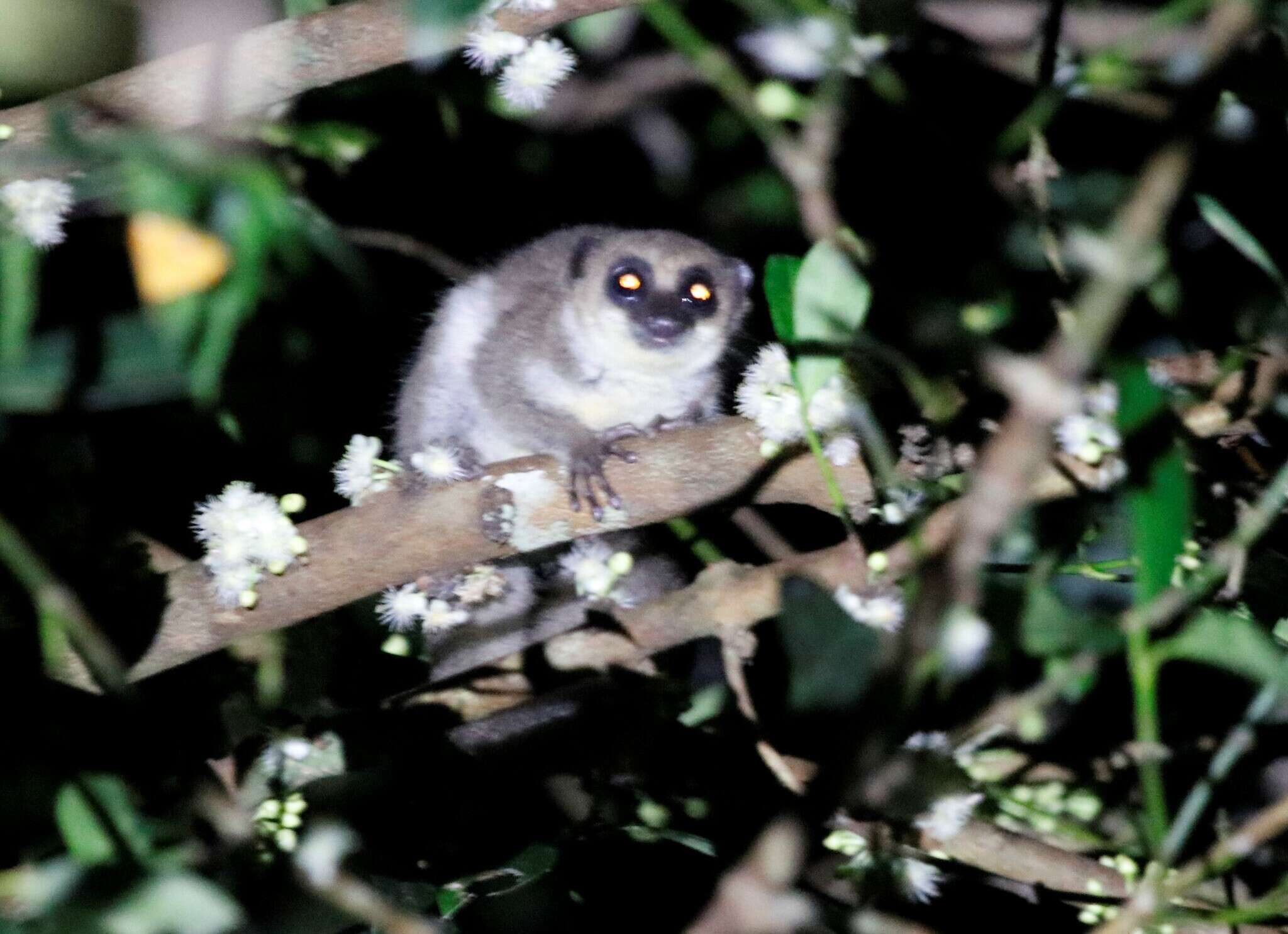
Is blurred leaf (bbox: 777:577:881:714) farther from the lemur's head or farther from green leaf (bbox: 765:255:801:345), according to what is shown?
the lemur's head

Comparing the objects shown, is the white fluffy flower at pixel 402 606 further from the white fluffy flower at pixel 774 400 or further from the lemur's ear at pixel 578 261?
the lemur's ear at pixel 578 261

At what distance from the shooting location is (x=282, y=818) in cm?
244

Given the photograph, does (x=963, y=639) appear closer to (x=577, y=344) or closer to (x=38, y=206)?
(x=38, y=206)

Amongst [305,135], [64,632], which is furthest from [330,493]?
[64,632]

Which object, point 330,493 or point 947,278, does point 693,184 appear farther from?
point 330,493

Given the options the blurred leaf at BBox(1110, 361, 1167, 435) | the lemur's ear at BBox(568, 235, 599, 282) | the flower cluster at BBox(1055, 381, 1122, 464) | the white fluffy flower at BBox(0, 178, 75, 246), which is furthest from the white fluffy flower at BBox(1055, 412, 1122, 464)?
the lemur's ear at BBox(568, 235, 599, 282)

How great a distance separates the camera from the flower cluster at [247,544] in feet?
7.73

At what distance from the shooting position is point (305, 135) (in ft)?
9.93

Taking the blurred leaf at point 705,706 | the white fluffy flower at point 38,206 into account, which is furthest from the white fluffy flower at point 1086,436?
the white fluffy flower at point 38,206

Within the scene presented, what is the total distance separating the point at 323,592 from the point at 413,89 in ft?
4.86

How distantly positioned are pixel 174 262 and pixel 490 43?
0.70 m

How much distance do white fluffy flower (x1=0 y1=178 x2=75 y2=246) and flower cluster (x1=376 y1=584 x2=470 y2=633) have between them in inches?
35.8

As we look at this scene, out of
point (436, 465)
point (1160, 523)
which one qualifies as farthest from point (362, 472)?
point (1160, 523)

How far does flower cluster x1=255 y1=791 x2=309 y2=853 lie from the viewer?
94.5 inches
